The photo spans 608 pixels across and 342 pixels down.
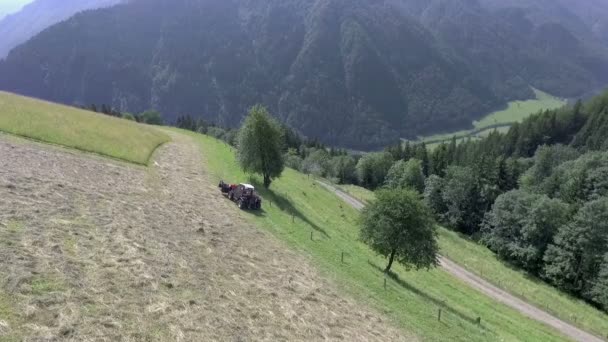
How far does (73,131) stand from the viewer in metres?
60.5

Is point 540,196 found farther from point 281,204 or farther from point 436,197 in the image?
point 281,204

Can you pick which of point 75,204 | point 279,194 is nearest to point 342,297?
point 75,204

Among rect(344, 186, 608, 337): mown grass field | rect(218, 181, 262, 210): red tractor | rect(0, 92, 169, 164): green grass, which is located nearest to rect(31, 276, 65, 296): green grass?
rect(218, 181, 262, 210): red tractor

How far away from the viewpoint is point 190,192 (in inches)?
1817

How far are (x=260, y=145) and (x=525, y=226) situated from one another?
60516 mm

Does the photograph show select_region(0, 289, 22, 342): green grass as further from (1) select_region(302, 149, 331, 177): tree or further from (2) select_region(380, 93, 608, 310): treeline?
(1) select_region(302, 149, 331, 177): tree

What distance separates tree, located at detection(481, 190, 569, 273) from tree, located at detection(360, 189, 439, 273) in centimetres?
4985

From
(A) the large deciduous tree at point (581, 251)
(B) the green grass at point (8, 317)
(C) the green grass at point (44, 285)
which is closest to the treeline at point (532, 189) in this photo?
(A) the large deciduous tree at point (581, 251)

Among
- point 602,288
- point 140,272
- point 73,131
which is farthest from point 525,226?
point 73,131

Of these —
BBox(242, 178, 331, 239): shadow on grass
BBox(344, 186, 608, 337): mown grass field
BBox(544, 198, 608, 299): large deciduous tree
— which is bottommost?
BBox(344, 186, 608, 337): mown grass field

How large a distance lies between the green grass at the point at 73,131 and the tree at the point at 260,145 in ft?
45.3

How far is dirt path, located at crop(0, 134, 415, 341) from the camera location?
18453mm

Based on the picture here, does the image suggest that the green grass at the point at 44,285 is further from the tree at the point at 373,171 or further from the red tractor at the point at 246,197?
the tree at the point at 373,171

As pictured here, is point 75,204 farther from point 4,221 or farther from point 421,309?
point 421,309
